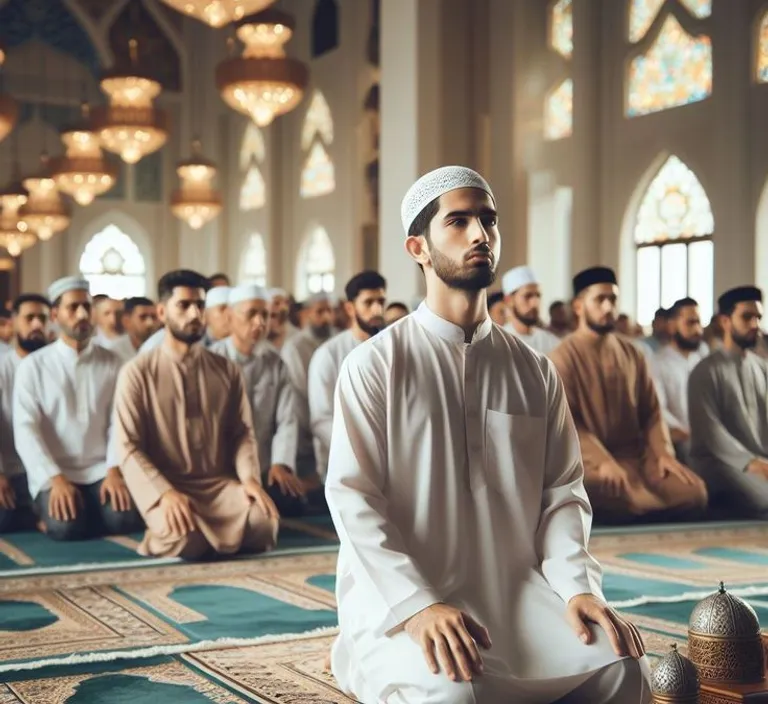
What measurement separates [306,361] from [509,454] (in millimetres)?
5739

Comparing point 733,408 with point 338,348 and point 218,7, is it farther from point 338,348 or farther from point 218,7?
point 218,7

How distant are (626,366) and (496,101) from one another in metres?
4.83

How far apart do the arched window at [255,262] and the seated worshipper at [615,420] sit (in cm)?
1352

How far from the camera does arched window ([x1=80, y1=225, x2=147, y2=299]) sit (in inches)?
837

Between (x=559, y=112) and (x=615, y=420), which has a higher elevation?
(x=559, y=112)

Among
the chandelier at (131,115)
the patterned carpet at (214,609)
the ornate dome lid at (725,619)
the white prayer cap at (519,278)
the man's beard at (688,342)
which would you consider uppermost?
the chandelier at (131,115)

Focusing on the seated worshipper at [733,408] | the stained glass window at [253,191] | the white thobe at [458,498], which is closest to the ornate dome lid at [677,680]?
the white thobe at [458,498]

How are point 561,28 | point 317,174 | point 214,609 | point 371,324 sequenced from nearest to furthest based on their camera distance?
point 214,609 → point 371,324 → point 561,28 → point 317,174

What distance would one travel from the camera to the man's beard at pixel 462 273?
2.65 metres

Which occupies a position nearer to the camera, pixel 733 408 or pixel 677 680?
pixel 677 680

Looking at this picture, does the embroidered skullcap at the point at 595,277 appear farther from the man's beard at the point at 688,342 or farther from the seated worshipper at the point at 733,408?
the man's beard at the point at 688,342

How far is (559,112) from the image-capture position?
15.0 meters

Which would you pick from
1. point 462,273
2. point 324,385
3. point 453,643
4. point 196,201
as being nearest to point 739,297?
point 324,385

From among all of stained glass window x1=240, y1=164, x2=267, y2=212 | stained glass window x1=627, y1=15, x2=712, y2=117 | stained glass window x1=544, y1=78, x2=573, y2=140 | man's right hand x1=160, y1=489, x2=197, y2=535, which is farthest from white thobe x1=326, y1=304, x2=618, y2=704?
stained glass window x1=240, y1=164, x2=267, y2=212
